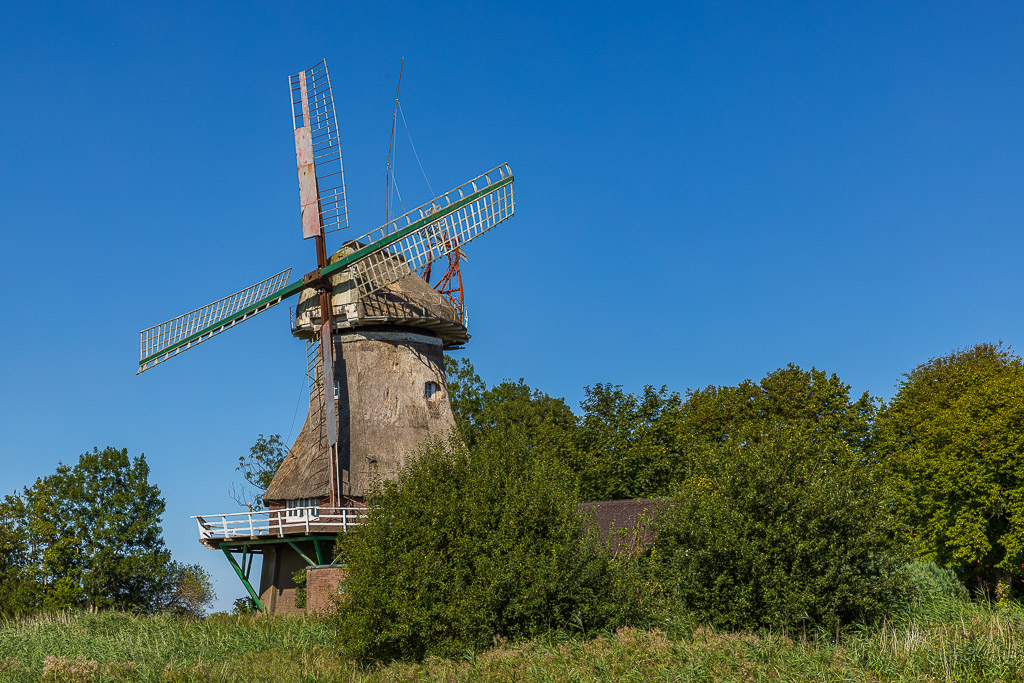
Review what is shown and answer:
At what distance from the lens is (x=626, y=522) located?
1011 inches

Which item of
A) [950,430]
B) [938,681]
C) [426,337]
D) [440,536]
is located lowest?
[938,681]

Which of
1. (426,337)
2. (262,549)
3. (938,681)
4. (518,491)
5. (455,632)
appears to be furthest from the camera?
(426,337)

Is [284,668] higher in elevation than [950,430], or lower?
lower

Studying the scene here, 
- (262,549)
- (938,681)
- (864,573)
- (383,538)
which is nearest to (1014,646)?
(938,681)

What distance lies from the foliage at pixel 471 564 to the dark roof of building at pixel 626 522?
1748mm

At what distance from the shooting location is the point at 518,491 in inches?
729

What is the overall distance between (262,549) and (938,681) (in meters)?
20.3

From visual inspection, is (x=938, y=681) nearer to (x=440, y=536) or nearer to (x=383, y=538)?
(x=440, y=536)

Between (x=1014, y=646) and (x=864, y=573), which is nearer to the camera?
(x=1014, y=646)

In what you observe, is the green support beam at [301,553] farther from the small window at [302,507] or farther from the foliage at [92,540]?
the foliage at [92,540]

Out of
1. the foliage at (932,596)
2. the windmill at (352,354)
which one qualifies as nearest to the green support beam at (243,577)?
the windmill at (352,354)

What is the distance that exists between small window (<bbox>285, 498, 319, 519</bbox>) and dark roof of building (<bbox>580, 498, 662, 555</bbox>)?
304 inches

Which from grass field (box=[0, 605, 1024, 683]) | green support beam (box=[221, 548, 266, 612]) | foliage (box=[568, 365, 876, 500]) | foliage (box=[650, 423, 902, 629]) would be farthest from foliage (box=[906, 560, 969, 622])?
green support beam (box=[221, 548, 266, 612])

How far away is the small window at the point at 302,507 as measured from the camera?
2746 centimetres
